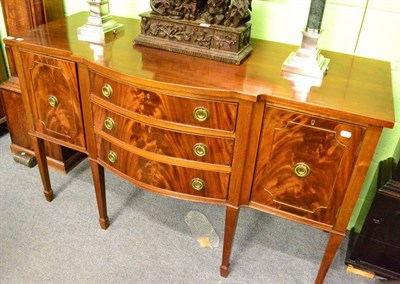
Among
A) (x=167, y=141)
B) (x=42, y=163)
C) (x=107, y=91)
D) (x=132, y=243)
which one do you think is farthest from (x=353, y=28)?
(x=42, y=163)

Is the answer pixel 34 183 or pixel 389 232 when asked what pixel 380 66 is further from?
pixel 34 183

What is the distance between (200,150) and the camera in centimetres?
120

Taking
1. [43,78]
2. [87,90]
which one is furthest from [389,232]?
[43,78]

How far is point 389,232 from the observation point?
143cm

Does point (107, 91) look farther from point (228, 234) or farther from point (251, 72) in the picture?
point (228, 234)

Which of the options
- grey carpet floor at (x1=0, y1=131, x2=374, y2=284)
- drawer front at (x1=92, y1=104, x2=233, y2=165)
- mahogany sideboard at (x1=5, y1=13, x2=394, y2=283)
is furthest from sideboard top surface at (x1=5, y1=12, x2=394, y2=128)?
grey carpet floor at (x1=0, y1=131, x2=374, y2=284)

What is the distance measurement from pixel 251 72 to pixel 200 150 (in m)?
0.31

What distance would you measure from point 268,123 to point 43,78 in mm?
881

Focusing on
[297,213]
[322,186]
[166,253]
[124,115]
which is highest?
[124,115]

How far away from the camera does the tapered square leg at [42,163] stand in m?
1.64

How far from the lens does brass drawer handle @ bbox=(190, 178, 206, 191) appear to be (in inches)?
50.1

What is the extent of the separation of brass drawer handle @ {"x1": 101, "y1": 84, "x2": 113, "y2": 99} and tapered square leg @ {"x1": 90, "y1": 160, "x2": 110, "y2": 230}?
36 cm

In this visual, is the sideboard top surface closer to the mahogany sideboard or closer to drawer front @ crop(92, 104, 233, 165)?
the mahogany sideboard

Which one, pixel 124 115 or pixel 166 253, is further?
pixel 166 253
